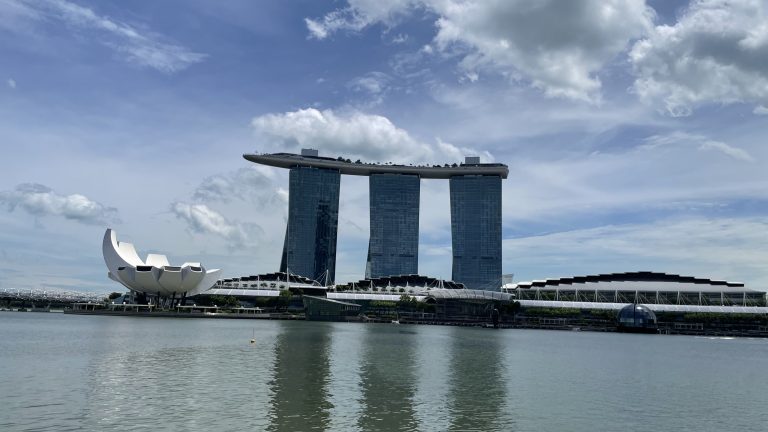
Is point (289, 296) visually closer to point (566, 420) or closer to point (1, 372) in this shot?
point (1, 372)

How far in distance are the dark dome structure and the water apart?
98.3 m

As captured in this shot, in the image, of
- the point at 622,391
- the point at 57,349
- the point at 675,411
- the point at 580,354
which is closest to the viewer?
the point at 675,411

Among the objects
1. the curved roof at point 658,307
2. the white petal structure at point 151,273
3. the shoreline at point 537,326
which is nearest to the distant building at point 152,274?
the white petal structure at point 151,273

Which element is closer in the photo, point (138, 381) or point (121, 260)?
point (138, 381)

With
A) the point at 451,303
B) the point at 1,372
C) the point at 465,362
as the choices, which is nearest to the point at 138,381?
the point at 1,372

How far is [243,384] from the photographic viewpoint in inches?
1443

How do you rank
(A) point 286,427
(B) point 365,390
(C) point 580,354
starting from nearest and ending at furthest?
(A) point 286,427 < (B) point 365,390 < (C) point 580,354

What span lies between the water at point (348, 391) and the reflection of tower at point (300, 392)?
0.10m

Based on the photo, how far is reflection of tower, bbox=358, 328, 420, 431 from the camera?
2781cm

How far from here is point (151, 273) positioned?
552 ft

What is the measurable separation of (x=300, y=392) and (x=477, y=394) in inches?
416

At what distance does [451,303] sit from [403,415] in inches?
6665

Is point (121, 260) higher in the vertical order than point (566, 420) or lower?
higher

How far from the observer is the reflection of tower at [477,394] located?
28.6m
